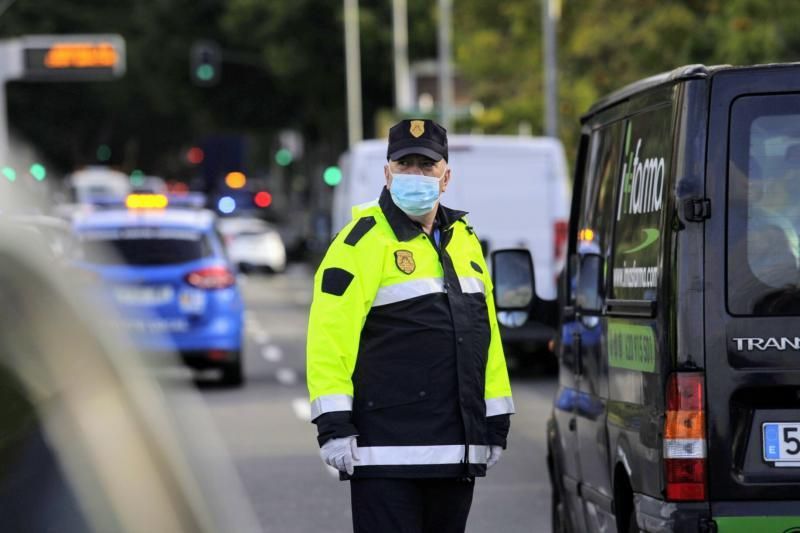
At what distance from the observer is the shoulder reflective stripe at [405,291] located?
5.70 m

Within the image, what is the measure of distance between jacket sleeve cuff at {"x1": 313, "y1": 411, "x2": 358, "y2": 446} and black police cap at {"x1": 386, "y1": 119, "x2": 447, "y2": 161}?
32.0 inches

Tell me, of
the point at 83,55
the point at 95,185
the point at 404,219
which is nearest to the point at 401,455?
the point at 404,219

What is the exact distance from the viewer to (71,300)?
8.48 feet

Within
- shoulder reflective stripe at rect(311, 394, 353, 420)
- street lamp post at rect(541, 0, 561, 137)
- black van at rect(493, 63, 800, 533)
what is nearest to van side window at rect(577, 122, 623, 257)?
black van at rect(493, 63, 800, 533)

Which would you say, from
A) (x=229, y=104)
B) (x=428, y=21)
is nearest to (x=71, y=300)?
(x=428, y=21)

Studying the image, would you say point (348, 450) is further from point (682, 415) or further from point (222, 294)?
point (222, 294)

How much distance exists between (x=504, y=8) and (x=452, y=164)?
18219 millimetres

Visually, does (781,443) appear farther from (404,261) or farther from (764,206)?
(404,261)

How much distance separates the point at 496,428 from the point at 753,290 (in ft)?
2.79

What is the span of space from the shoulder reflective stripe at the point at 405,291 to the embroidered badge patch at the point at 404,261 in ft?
0.12

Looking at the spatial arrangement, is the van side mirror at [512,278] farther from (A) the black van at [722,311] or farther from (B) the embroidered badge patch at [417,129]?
(B) the embroidered badge patch at [417,129]

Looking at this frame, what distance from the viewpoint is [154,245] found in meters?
18.3

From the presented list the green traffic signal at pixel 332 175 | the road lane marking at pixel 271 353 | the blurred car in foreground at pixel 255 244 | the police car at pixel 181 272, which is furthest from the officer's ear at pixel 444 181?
the blurred car in foreground at pixel 255 244

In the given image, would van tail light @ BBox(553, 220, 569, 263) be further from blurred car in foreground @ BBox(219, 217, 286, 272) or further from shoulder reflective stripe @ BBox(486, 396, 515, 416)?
blurred car in foreground @ BBox(219, 217, 286, 272)
